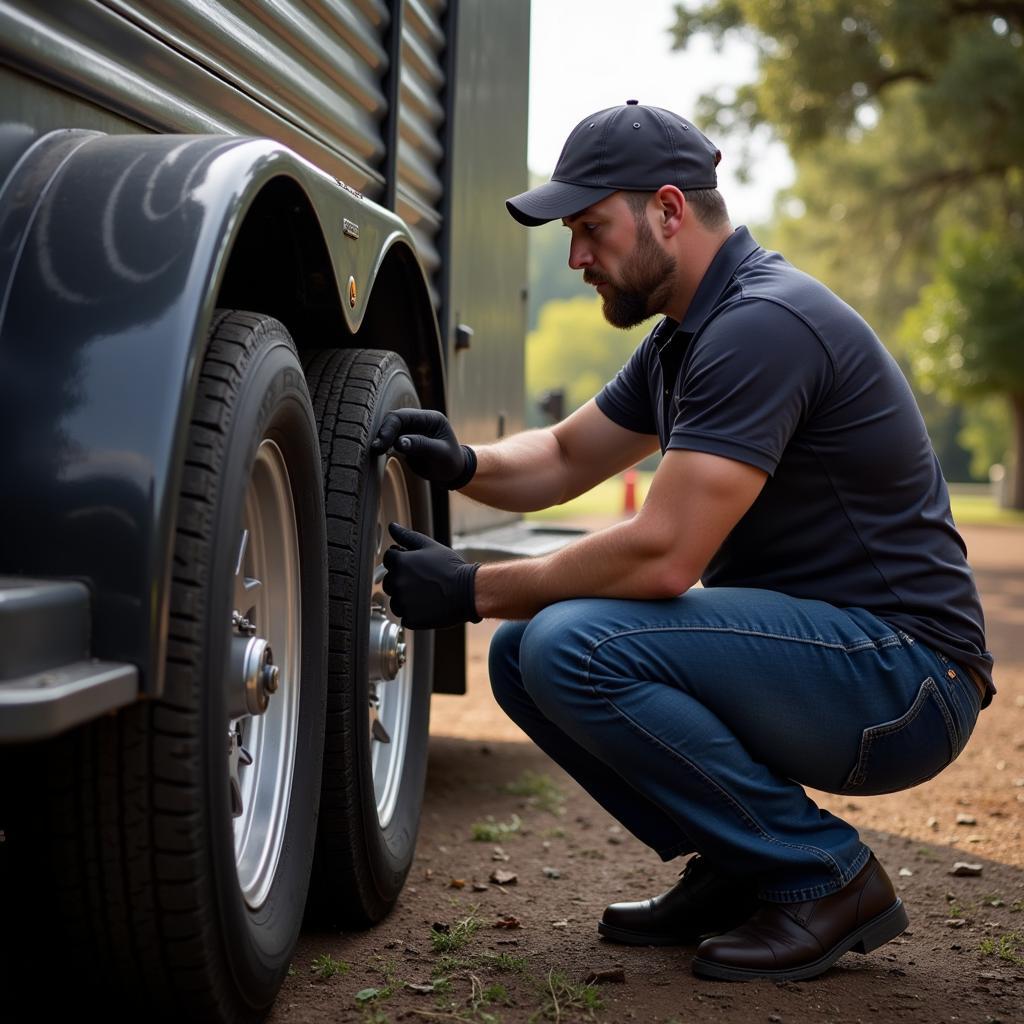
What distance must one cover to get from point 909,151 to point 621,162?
28.9 metres

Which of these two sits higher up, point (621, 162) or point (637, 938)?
point (621, 162)

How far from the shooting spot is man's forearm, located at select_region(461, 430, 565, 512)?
126 inches

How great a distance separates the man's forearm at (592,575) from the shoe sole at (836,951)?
2.25ft

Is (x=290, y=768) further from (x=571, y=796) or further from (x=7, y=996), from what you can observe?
(x=571, y=796)

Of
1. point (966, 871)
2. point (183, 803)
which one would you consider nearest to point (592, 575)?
point (183, 803)

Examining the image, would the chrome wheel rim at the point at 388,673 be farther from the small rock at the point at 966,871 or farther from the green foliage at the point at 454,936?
the small rock at the point at 966,871

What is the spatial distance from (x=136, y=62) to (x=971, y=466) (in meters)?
60.3

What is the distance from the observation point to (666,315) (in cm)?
293

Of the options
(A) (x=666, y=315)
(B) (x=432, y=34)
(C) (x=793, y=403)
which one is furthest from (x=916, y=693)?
(B) (x=432, y=34)

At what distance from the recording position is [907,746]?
2.61 m

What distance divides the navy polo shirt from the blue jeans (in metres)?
0.10

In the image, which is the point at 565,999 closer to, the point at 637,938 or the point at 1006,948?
the point at 637,938

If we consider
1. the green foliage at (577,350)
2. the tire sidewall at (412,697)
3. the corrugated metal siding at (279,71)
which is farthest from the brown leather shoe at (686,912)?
the green foliage at (577,350)

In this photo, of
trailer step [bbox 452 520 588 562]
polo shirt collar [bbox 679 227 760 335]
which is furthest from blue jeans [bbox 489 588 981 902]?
trailer step [bbox 452 520 588 562]
